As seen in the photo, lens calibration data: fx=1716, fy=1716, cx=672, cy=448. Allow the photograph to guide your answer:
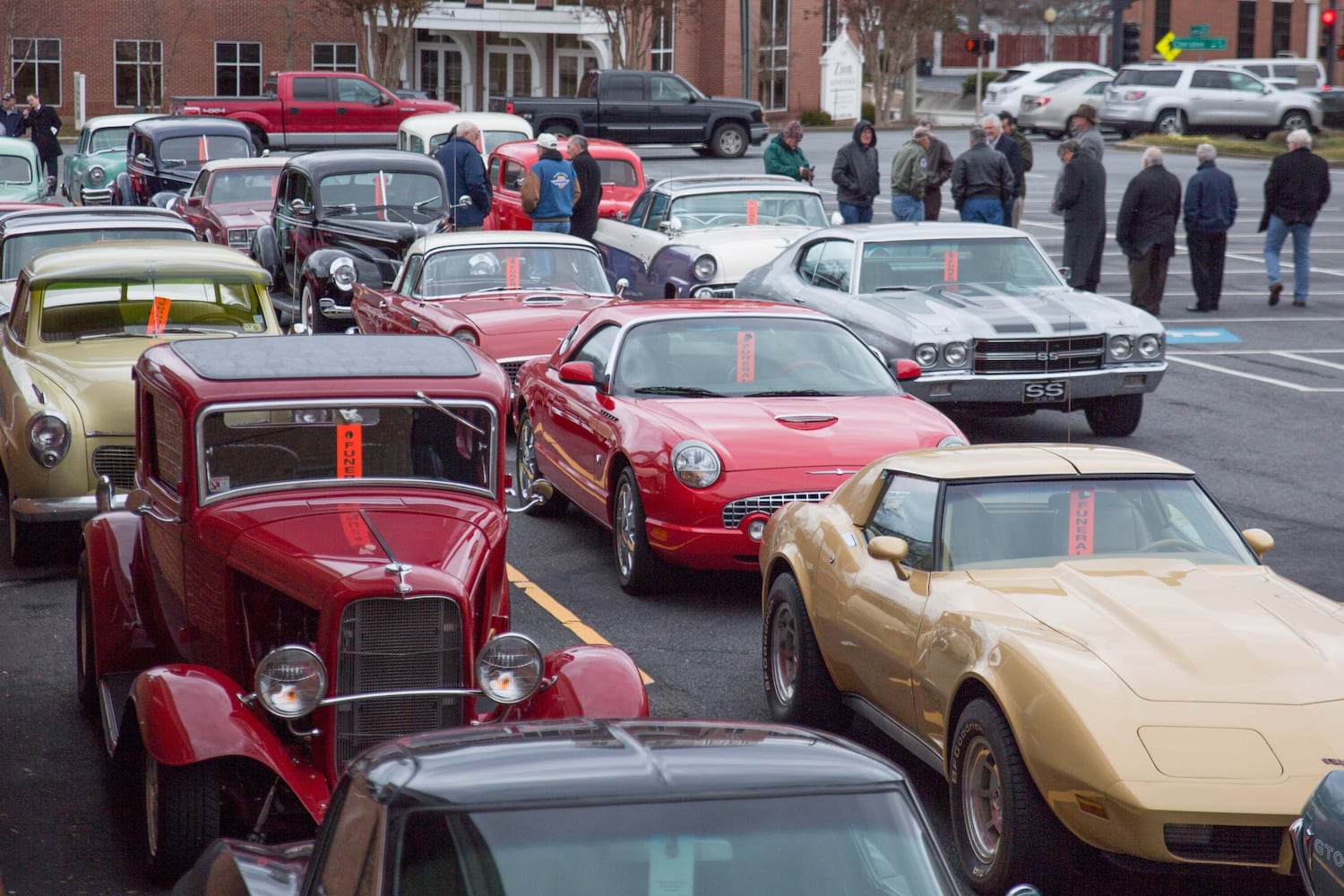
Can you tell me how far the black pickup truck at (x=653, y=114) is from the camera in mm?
40188

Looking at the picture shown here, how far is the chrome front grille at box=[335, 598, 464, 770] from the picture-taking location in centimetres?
550

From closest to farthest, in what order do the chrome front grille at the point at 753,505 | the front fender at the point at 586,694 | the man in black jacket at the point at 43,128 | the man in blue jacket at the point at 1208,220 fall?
the front fender at the point at 586,694
the chrome front grille at the point at 753,505
the man in blue jacket at the point at 1208,220
the man in black jacket at the point at 43,128

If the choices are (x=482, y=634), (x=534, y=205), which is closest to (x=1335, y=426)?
(x=534, y=205)

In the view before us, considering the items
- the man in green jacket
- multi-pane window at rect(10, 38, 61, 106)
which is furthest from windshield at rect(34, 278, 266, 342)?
multi-pane window at rect(10, 38, 61, 106)

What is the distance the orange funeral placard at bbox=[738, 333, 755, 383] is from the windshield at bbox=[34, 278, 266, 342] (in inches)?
124

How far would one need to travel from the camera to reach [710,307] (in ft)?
34.6

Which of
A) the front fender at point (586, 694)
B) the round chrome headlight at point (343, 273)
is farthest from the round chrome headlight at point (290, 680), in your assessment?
the round chrome headlight at point (343, 273)

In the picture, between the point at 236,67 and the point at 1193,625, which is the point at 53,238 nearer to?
the point at 1193,625

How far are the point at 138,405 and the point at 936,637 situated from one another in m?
3.40

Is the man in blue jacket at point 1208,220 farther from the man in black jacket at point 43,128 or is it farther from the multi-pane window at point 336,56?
the multi-pane window at point 336,56

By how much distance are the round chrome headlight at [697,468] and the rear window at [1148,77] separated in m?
37.4

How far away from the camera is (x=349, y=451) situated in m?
6.31

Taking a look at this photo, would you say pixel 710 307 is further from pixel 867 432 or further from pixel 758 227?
pixel 758 227

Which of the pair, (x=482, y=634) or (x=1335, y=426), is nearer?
(x=482, y=634)
